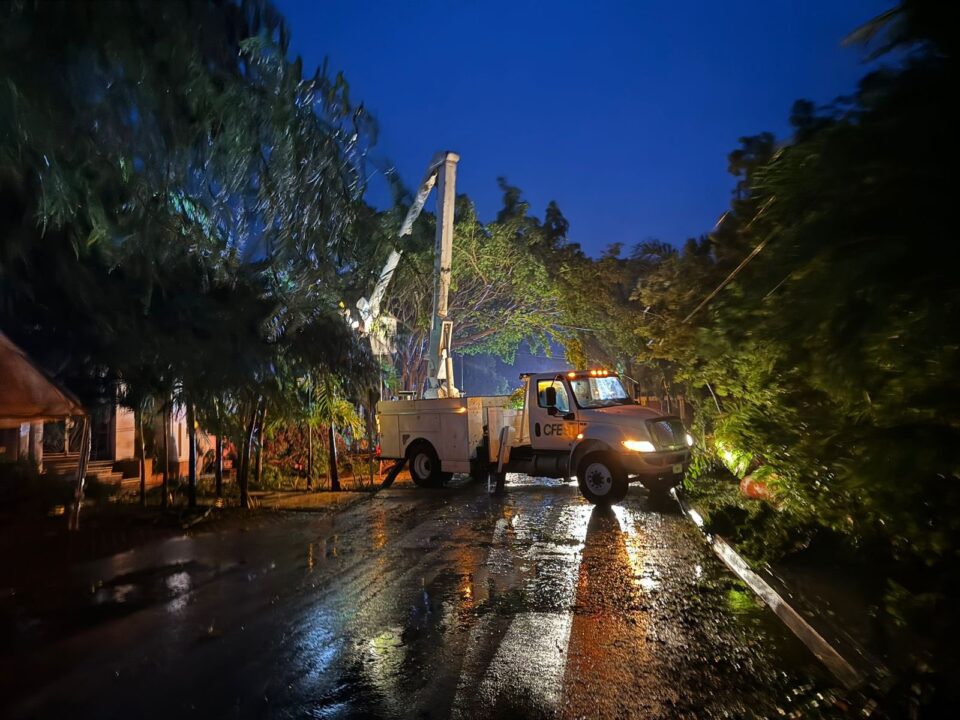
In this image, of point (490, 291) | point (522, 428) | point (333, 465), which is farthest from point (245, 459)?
point (490, 291)

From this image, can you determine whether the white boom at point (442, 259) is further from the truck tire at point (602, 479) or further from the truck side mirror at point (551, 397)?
the truck tire at point (602, 479)

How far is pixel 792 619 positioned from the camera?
5.67m

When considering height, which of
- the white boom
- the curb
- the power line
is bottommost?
the curb

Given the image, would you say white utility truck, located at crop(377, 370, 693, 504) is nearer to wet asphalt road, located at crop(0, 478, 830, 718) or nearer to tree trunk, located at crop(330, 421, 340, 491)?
tree trunk, located at crop(330, 421, 340, 491)

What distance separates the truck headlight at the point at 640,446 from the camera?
12488 mm

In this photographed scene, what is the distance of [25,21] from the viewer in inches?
167

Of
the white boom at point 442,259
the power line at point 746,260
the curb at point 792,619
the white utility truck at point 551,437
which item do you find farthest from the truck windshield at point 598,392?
the white boom at point 442,259

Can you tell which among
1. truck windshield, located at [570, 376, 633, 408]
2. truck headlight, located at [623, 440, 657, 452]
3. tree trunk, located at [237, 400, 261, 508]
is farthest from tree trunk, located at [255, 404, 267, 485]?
truck headlight, located at [623, 440, 657, 452]

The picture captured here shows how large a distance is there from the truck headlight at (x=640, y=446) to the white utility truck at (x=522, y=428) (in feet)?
0.06

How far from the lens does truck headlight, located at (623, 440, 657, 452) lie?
12488 millimetres

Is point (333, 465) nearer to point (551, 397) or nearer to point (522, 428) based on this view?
point (522, 428)

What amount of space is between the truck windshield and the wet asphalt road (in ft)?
14.4

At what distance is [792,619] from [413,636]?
3.26 metres

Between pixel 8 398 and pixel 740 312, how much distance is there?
28.0 feet
